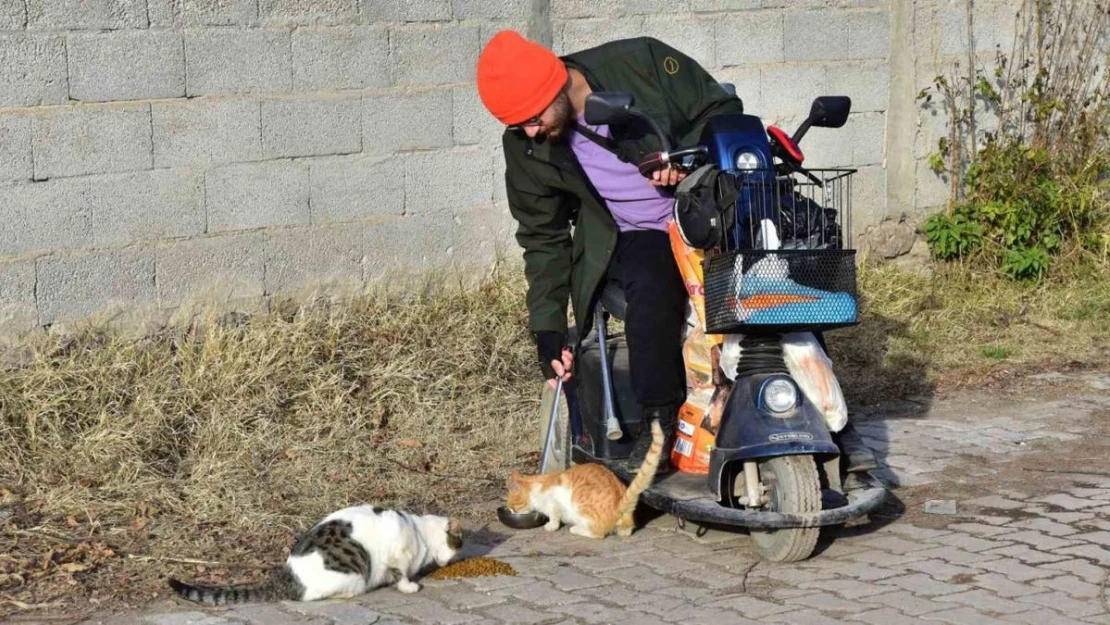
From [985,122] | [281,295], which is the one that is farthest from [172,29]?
[985,122]

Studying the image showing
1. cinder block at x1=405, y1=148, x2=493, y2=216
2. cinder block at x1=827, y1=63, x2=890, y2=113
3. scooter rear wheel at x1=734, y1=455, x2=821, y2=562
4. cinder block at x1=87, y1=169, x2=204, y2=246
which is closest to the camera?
scooter rear wheel at x1=734, y1=455, x2=821, y2=562

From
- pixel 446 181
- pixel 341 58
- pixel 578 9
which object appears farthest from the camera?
pixel 578 9

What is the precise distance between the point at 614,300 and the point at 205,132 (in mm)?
2481

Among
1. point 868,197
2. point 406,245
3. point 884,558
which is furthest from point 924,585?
point 868,197

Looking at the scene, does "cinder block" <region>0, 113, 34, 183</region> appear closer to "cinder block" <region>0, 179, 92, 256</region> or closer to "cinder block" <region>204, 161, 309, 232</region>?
"cinder block" <region>0, 179, 92, 256</region>

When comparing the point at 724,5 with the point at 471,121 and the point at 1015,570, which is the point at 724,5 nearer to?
the point at 471,121

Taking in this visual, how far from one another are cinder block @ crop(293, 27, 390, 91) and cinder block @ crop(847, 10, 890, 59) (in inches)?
125

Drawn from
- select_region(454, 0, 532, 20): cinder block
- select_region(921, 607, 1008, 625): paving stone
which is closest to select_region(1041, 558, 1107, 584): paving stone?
select_region(921, 607, 1008, 625): paving stone

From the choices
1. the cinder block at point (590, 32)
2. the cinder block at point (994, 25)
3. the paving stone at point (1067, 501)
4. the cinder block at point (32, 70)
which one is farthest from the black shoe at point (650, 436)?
the cinder block at point (994, 25)

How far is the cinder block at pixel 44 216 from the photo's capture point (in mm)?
6457

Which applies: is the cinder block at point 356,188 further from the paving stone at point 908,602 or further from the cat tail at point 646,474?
the paving stone at point 908,602

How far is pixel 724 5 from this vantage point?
8.67 metres

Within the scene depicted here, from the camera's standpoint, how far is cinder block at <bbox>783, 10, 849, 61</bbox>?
895cm

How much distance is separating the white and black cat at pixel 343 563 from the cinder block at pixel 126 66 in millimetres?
2623
